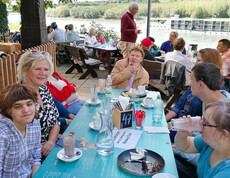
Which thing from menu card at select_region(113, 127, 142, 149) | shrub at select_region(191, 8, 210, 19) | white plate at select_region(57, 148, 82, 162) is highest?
shrub at select_region(191, 8, 210, 19)

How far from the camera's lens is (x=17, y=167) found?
5.08 ft

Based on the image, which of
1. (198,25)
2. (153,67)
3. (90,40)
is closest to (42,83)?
(153,67)

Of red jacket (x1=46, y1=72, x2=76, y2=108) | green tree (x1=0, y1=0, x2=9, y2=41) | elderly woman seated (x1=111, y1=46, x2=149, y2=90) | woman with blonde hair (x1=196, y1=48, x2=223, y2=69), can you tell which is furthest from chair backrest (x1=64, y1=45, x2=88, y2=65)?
green tree (x1=0, y1=0, x2=9, y2=41)

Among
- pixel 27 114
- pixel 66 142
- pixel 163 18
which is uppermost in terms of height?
pixel 163 18

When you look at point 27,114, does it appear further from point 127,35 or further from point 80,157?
point 127,35

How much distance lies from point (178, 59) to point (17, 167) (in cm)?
325

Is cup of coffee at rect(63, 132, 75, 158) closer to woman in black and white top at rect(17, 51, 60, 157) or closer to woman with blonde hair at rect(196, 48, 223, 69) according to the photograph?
woman in black and white top at rect(17, 51, 60, 157)

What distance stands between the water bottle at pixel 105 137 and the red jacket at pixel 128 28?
449cm

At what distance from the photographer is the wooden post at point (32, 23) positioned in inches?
167

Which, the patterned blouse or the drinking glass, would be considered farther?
the drinking glass

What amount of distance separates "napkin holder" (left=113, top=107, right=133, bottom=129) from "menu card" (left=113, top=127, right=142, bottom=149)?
40mm

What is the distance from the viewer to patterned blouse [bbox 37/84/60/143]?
212 cm

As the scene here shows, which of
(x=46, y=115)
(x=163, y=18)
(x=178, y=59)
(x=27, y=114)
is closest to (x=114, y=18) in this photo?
(x=163, y=18)

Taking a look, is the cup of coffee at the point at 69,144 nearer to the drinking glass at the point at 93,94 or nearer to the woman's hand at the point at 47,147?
the woman's hand at the point at 47,147
